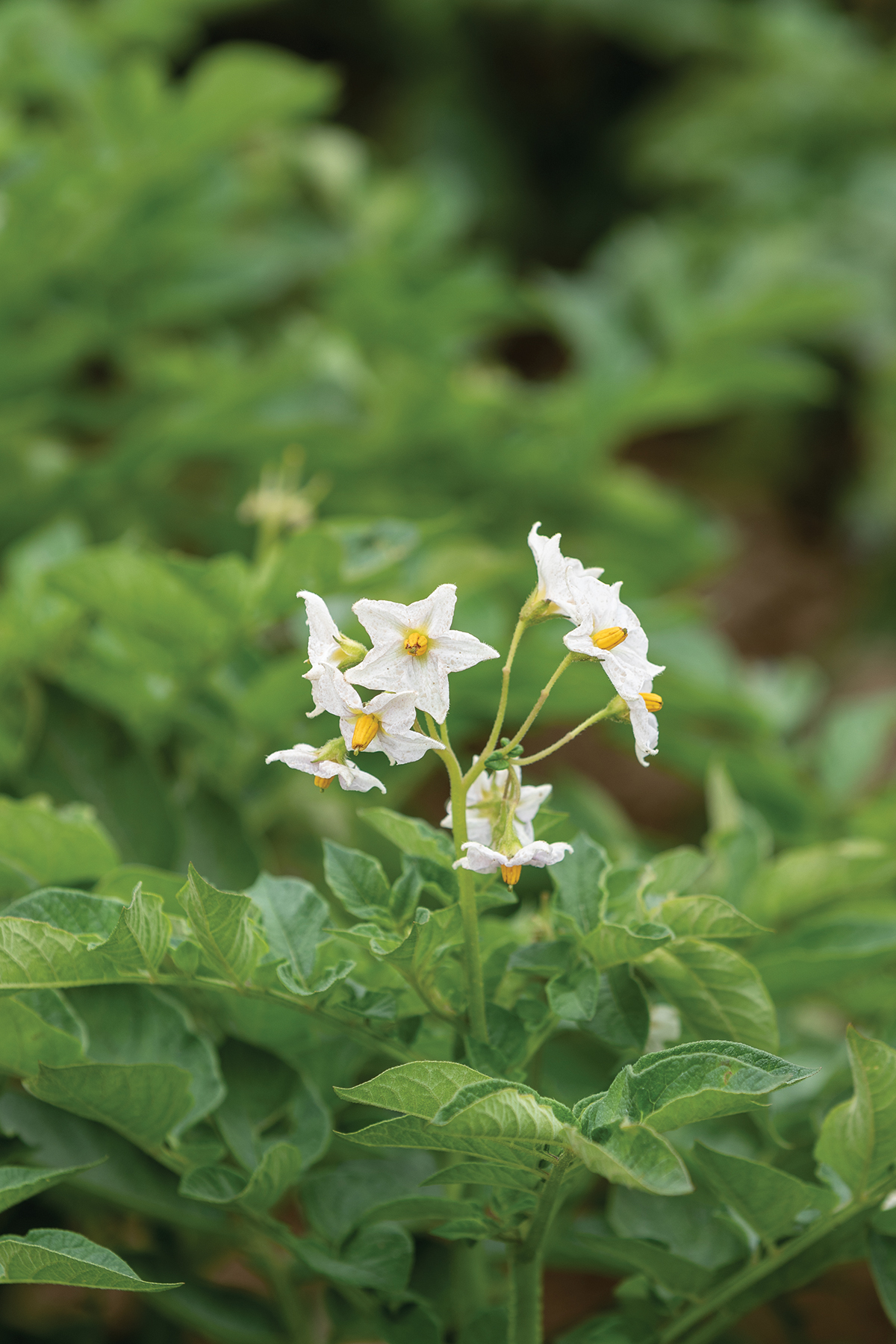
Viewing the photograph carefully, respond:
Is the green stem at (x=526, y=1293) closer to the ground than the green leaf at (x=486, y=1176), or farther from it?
closer to the ground

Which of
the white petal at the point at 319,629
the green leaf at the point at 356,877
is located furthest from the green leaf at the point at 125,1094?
the white petal at the point at 319,629

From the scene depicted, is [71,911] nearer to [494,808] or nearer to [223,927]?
[223,927]

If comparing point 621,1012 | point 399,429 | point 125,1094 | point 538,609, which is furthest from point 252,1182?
point 399,429

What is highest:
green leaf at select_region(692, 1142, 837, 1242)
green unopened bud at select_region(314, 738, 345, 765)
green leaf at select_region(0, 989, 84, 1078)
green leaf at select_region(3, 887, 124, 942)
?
green unopened bud at select_region(314, 738, 345, 765)

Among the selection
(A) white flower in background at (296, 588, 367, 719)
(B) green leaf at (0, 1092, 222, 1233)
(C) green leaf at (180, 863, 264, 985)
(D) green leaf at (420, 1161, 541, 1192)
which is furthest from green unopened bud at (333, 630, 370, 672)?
(B) green leaf at (0, 1092, 222, 1233)

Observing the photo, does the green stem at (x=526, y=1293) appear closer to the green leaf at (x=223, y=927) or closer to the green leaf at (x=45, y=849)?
the green leaf at (x=223, y=927)

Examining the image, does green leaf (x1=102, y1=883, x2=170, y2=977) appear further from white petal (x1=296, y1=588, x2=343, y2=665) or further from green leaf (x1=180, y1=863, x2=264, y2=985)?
white petal (x1=296, y1=588, x2=343, y2=665)
